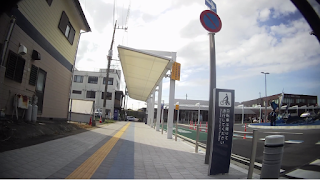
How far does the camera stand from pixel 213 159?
12.6 feet

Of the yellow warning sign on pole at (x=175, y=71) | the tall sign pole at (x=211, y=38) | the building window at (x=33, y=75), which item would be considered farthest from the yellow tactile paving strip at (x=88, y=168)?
the yellow warning sign on pole at (x=175, y=71)

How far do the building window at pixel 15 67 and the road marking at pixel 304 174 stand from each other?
25.8 feet

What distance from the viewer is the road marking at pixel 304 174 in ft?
9.97

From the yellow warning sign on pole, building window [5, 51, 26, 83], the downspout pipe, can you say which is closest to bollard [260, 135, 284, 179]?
the downspout pipe

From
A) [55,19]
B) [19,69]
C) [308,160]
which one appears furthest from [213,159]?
[55,19]

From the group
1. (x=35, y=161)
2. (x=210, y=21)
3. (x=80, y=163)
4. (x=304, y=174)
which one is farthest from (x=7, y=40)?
(x=304, y=174)

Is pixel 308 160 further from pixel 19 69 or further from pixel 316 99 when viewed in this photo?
pixel 19 69

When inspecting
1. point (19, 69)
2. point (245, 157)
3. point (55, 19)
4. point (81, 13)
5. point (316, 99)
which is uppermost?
point (81, 13)

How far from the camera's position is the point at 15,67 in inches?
248

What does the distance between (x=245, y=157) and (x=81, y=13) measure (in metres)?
10.4

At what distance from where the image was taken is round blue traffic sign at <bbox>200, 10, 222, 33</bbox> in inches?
189

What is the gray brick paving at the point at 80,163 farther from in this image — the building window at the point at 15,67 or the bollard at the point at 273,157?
the building window at the point at 15,67

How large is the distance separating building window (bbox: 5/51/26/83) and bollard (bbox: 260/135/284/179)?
7.20 metres

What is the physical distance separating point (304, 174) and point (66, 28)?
36.3ft
